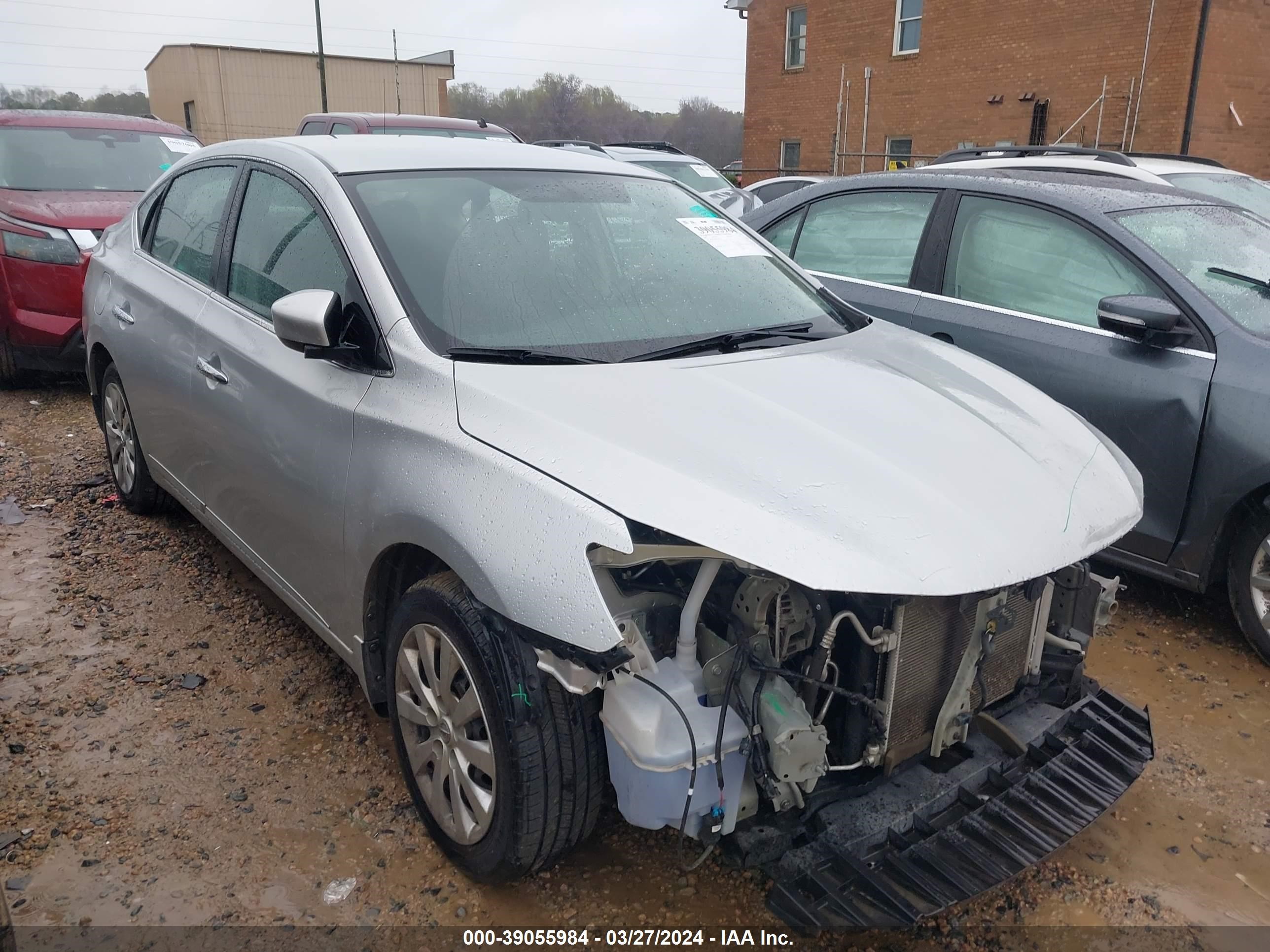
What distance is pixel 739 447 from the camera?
217cm

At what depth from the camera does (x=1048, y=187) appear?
430 centimetres

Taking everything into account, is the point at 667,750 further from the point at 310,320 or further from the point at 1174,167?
the point at 1174,167

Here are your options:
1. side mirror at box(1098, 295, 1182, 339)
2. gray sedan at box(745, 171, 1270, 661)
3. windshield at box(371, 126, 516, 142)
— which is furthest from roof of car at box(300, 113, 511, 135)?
side mirror at box(1098, 295, 1182, 339)

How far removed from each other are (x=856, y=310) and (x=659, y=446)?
1522mm

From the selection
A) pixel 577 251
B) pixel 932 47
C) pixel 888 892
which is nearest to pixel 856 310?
pixel 577 251

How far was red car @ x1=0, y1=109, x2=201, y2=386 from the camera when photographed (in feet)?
21.7

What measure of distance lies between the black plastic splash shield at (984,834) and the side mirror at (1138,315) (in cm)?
159

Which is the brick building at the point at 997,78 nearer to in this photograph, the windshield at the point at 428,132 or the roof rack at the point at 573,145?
the roof rack at the point at 573,145

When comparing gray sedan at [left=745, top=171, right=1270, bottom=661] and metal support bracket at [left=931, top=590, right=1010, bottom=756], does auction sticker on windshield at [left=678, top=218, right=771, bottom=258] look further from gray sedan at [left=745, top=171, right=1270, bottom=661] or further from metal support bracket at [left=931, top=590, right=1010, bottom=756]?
metal support bracket at [left=931, top=590, right=1010, bottom=756]

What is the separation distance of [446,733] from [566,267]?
53.2 inches

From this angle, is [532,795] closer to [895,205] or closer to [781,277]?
[781,277]

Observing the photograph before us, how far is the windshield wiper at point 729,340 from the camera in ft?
8.66

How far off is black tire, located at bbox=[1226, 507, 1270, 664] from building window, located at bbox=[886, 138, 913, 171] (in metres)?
18.8

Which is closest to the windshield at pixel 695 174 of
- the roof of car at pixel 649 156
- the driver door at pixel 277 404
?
the roof of car at pixel 649 156
